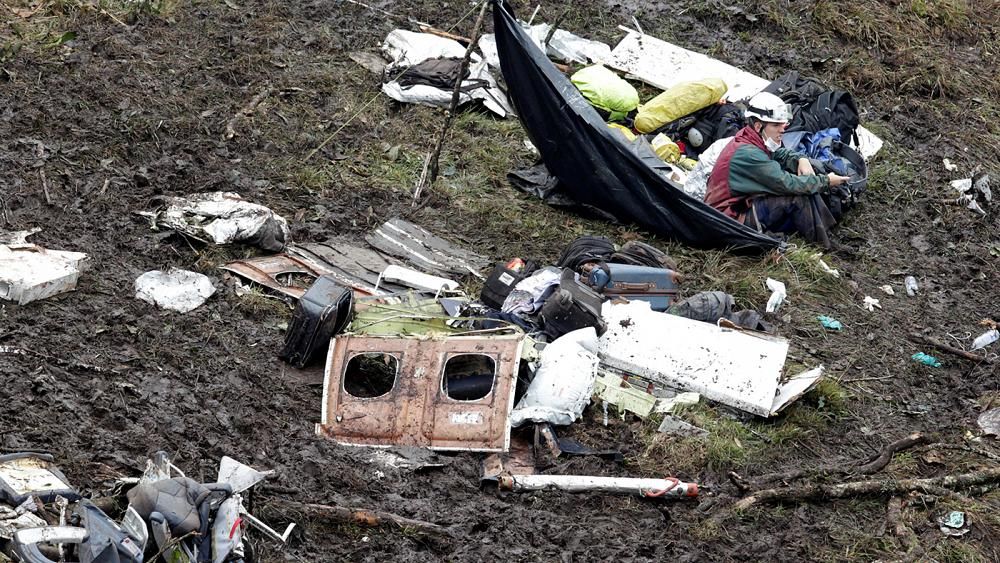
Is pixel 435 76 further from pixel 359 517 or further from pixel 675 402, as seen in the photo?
pixel 359 517

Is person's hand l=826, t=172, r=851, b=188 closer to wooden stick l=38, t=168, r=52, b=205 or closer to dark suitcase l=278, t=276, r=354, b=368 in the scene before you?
dark suitcase l=278, t=276, r=354, b=368

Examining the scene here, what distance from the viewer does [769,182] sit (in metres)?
7.92

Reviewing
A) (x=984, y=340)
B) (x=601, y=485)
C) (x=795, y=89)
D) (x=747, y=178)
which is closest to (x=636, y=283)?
(x=747, y=178)

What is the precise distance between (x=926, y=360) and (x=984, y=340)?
0.57m

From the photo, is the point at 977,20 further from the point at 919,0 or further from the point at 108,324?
the point at 108,324

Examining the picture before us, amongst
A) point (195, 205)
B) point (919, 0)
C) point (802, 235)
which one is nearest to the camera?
point (195, 205)

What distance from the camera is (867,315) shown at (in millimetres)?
7574

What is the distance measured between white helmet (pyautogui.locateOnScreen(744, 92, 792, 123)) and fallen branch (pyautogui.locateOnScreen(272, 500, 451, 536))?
14.7ft

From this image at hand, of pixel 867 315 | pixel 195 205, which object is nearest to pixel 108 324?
pixel 195 205

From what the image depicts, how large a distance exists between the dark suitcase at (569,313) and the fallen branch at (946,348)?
7.88 feet

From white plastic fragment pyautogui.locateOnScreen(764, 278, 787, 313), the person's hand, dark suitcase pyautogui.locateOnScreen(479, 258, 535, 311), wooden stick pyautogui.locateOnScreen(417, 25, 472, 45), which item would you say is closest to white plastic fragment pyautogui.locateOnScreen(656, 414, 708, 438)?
dark suitcase pyautogui.locateOnScreen(479, 258, 535, 311)

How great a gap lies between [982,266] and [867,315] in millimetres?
1488

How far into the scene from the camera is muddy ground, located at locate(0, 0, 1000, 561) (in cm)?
529

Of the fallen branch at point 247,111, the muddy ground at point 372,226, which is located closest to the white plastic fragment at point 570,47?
the muddy ground at point 372,226
